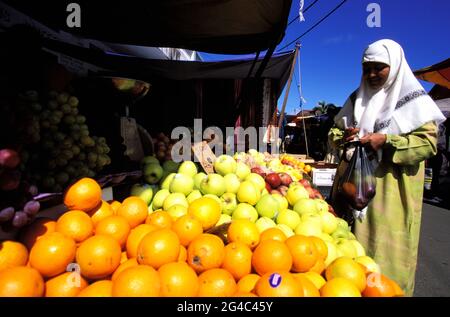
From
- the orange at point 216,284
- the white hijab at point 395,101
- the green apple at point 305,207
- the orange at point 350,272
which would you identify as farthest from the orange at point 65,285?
the white hijab at point 395,101

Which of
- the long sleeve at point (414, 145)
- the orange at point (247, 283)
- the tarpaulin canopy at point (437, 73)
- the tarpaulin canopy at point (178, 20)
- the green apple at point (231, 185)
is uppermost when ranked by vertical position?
the tarpaulin canopy at point (437, 73)

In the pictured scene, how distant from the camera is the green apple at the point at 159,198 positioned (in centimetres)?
182

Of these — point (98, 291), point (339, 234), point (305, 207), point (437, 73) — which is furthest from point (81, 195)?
point (437, 73)

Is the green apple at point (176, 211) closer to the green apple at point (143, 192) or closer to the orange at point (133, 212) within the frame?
the orange at point (133, 212)

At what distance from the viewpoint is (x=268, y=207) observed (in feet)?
5.77

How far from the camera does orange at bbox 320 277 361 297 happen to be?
91 cm

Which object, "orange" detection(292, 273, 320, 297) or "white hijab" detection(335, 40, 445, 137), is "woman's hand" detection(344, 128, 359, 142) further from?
"orange" detection(292, 273, 320, 297)

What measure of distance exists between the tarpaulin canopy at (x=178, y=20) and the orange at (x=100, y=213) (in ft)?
5.27

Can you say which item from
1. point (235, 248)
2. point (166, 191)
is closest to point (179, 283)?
point (235, 248)

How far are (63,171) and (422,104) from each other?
2.40 m

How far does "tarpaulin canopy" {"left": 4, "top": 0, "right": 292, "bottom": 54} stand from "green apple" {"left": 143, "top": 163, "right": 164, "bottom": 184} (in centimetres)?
129

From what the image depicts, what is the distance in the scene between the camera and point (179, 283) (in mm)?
922

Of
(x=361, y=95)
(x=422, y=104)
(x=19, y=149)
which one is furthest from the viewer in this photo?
(x=361, y=95)
